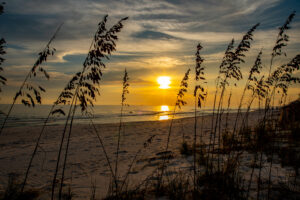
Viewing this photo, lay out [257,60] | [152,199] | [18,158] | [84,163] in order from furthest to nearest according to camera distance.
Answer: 1. [18,158]
2. [84,163]
3. [257,60]
4. [152,199]

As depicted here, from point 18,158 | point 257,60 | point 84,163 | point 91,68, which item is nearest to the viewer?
point 91,68

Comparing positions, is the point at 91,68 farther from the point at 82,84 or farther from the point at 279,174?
the point at 279,174

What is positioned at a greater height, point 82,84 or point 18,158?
point 82,84

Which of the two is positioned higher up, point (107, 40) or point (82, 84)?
point (107, 40)

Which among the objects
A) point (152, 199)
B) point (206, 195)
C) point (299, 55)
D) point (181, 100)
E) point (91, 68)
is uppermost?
point (299, 55)

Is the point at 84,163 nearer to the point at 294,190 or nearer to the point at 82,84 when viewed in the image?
the point at 82,84

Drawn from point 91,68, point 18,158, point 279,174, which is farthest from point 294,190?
point 18,158

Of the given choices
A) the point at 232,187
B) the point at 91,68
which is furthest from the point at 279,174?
the point at 91,68

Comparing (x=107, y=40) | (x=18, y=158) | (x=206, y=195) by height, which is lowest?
(x=18, y=158)

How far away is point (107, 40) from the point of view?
2.59 meters

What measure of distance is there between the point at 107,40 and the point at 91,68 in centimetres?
42

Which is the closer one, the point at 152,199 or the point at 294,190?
the point at 294,190

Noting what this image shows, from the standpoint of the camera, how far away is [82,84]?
2.57 meters

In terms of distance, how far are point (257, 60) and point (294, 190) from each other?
2229 mm
